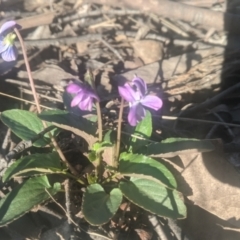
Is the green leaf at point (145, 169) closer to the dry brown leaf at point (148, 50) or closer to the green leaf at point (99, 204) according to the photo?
the green leaf at point (99, 204)

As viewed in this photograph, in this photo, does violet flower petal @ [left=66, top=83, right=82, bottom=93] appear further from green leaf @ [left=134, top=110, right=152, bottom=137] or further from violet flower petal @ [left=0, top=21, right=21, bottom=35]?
green leaf @ [left=134, top=110, right=152, bottom=137]

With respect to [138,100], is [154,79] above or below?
below

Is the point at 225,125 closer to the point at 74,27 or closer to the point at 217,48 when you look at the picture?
the point at 217,48

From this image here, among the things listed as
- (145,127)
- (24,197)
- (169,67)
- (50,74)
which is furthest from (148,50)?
(24,197)

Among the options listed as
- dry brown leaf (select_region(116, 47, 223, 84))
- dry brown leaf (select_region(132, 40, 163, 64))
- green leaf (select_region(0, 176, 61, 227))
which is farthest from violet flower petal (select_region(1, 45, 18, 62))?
dry brown leaf (select_region(132, 40, 163, 64))

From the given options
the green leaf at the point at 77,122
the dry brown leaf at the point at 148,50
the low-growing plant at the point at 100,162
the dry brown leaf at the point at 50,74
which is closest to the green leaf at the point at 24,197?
the low-growing plant at the point at 100,162

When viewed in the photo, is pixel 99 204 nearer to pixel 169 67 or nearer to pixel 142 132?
pixel 142 132

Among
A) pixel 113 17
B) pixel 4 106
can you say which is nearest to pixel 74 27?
pixel 113 17
